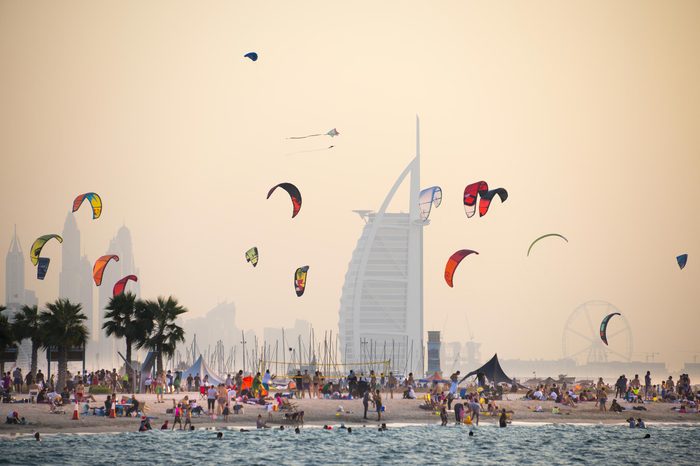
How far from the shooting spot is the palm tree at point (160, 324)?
62.9 meters

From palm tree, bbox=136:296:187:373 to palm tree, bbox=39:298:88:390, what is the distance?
3.30m

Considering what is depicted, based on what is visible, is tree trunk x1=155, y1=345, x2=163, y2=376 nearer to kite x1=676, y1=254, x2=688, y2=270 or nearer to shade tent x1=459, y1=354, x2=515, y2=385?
shade tent x1=459, y1=354, x2=515, y2=385

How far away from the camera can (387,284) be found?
193625mm

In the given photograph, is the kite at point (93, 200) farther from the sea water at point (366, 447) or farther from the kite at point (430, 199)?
the kite at point (430, 199)

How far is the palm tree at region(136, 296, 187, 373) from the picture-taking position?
206ft

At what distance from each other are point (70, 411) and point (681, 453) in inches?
997

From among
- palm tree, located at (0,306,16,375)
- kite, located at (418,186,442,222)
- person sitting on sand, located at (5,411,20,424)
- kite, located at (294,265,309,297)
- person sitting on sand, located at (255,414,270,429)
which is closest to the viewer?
person sitting on sand, located at (5,411,20,424)

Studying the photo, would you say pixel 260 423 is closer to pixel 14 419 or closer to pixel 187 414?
pixel 187 414

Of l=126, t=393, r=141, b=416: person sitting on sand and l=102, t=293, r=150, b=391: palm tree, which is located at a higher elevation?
l=102, t=293, r=150, b=391: palm tree

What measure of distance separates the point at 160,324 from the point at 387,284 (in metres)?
132

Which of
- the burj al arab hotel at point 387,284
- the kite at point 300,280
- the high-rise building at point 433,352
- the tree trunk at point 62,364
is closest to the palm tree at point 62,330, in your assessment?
the tree trunk at point 62,364

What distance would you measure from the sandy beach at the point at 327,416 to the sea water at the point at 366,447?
138cm

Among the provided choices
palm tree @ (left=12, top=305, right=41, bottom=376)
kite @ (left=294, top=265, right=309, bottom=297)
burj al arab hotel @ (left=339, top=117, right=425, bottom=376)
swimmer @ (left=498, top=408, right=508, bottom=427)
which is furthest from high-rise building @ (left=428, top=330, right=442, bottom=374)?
swimmer @ (left=498, top=408, right=508, bottom=427)

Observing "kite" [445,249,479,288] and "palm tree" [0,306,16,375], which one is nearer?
"palm tree" [0,306,16,375]
